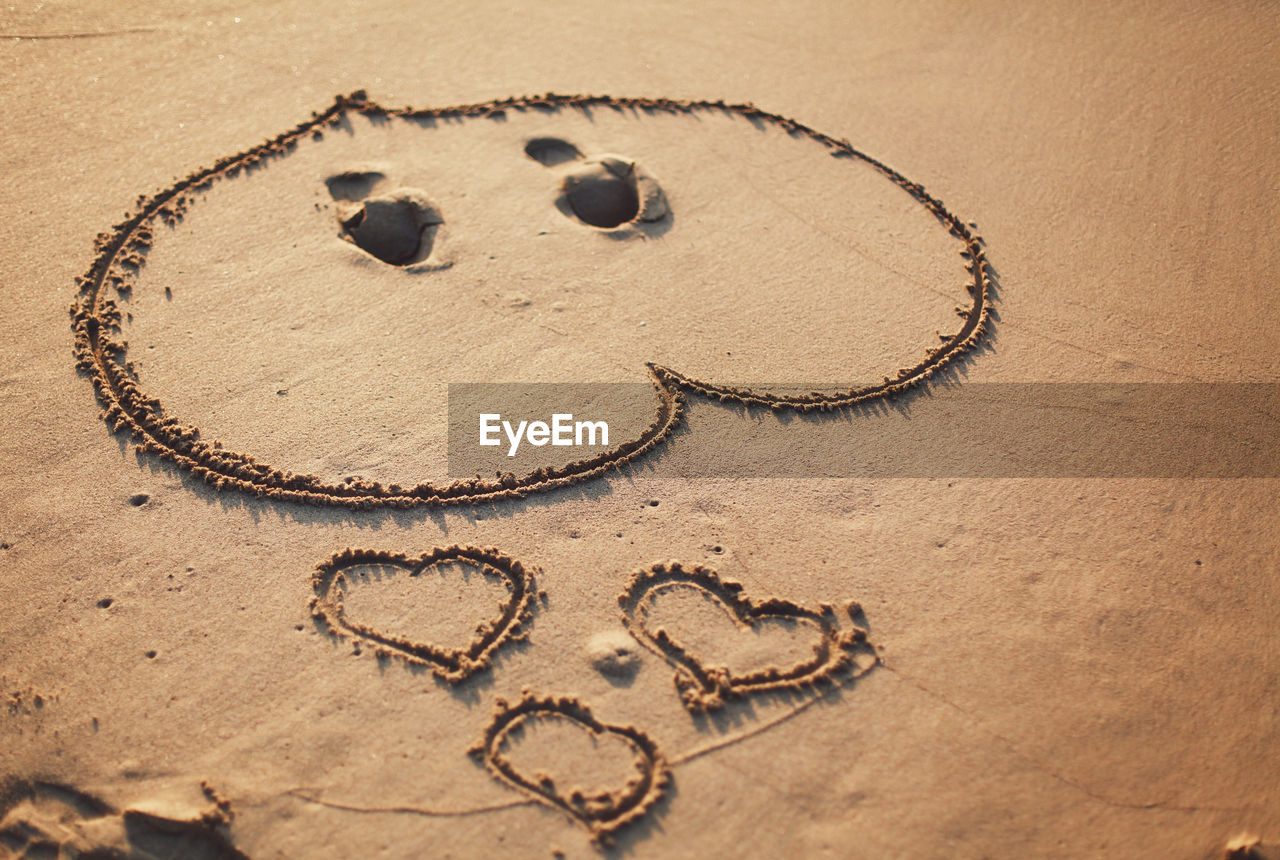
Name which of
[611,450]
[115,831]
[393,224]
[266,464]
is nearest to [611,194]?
[393,224]

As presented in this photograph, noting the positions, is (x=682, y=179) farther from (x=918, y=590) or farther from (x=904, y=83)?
(x=918, y=590)

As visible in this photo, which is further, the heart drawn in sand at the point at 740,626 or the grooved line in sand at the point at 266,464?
the grooved line in sand at the point at 266,464

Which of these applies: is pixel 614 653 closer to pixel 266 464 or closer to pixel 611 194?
pixel 266 464

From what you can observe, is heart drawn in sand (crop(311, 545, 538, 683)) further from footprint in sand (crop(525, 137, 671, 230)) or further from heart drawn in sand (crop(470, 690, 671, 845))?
footprint in sand (crop(525, 137, 671, 230))
